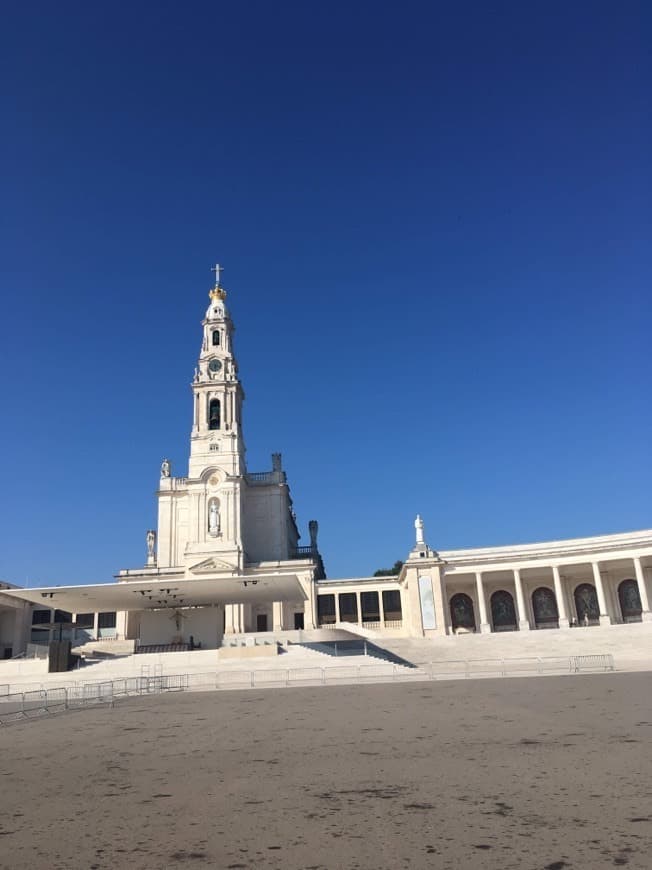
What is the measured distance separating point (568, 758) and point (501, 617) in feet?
195

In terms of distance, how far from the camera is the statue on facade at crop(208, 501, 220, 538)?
65375 millimetres

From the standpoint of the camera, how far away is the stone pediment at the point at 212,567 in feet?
208

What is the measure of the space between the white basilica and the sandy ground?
34988 mm

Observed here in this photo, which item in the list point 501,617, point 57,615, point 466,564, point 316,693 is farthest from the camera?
point 57,615

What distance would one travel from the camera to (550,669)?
97.6 ft

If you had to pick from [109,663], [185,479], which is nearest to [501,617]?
[185,479]

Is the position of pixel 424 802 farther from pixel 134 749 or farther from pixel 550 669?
pixel 550 669

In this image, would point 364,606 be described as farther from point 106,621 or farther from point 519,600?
point 106,621

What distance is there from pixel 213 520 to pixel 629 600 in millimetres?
39003

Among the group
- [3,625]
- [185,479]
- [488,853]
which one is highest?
[185,479]

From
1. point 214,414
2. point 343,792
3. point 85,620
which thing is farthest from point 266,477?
point 343,792

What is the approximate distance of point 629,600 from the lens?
60344 mm

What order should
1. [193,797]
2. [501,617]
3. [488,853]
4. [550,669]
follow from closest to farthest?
1. [488,853]
2. [193,797]
3. [550,669]
4. [501,617]

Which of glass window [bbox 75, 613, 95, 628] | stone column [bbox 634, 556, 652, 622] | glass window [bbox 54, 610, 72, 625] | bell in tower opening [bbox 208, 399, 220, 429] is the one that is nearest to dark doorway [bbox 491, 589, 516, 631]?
stone column [bbox 634, 556, 652, 622]
